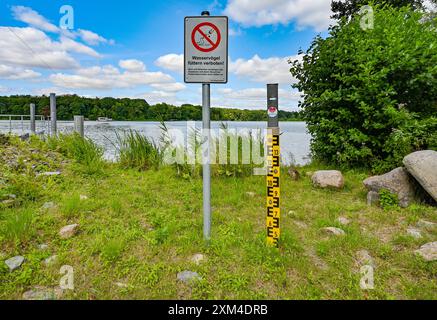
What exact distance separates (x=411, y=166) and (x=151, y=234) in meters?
4.04

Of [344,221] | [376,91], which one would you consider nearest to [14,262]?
[344,221]

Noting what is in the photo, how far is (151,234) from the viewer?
3.01m

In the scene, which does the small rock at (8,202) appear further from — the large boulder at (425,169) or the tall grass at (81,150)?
the large boulder at (425,169)

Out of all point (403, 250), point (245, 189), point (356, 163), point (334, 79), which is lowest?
point (403, 250)

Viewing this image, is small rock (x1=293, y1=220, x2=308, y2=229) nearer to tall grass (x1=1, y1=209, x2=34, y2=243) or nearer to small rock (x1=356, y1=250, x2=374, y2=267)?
small rock (x1=356, y1=250, x2=374, y2=267)

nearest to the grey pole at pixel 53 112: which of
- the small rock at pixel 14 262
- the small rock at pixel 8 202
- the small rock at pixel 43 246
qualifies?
the small rock at pixel 8 202

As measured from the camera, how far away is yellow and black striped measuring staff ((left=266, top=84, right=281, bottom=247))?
2.58m

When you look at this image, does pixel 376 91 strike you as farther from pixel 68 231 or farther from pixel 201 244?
pixel 68 231

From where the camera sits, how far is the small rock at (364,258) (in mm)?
2529

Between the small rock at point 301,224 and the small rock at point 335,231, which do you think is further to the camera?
the small rock at point 301,224

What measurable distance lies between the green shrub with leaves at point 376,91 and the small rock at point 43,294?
597 centimetres
